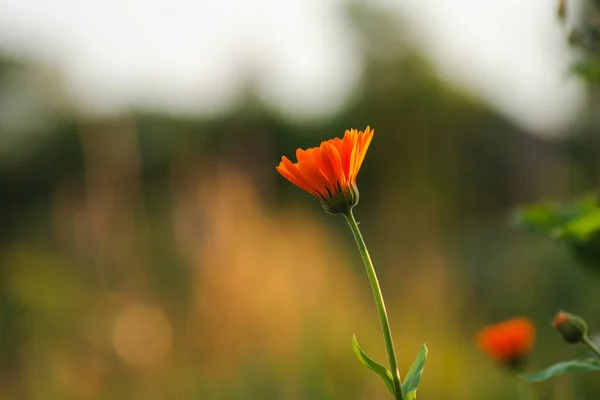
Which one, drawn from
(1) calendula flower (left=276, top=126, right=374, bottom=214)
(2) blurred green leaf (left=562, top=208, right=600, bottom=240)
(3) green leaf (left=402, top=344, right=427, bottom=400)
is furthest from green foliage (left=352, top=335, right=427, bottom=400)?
(2) blurred green leaf (left=562, top=208, right=600, bottom=240)

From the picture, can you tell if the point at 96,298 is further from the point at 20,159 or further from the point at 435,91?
the point at 435,91

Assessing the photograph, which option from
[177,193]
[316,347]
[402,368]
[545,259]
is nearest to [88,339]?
[177,193]

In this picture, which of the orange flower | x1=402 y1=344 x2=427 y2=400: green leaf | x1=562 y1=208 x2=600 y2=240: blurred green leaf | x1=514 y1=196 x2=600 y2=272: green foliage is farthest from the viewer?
the orange flower

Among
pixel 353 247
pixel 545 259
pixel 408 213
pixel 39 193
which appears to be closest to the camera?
pixel 545 259

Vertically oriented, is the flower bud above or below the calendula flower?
below

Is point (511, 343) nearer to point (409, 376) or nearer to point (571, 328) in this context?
point (571, 328)

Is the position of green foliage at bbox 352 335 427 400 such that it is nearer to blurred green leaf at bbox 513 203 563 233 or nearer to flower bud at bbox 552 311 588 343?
flower bud at bbox 552 311 588 343
